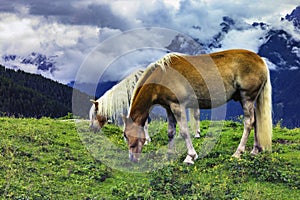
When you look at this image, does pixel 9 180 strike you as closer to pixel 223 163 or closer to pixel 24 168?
pixel 24 168

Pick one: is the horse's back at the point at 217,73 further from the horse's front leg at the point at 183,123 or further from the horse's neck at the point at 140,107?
the horse's neck at the point at 140,107

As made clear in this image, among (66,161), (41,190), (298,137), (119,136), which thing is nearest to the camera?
(41,190)

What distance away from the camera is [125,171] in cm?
1018

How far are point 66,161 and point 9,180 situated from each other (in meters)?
1.88

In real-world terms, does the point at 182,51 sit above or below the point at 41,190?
above

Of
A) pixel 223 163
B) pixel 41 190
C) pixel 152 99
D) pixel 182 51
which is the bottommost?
pixel 41 190

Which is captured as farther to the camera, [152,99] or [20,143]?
[20,143]

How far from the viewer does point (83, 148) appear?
12.1m

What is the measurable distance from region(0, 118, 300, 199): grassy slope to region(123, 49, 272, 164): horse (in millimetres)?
748

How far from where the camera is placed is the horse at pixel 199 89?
1033 centimetres

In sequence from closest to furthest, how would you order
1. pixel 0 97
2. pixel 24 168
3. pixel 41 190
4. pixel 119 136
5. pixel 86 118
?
pixel 41 190
pixel 24 168
pixel 119 136
pixel 86 118
pixel 0 97

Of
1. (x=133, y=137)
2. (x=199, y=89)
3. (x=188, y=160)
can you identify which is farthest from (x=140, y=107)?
(x=188, y=160)

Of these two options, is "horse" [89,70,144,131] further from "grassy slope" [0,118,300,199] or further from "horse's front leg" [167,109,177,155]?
"horse's front leg" [167,109,177,155]

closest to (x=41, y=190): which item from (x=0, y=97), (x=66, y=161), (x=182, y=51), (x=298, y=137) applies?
(x=66, y=161)
